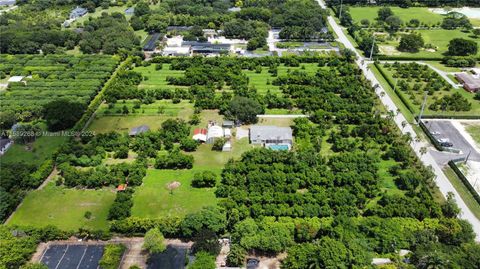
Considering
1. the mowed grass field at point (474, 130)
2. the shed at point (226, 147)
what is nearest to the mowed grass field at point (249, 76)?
the shed at point (226, 147)

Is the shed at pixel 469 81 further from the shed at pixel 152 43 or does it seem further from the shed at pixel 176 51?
the shed at pixel 152 43

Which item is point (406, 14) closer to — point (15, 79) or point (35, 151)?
point (15, 79)

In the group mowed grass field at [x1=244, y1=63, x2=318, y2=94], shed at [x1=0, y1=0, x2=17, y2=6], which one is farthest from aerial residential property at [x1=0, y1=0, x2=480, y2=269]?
shed at [x1=0, y1=0, x2=17, y2=6]

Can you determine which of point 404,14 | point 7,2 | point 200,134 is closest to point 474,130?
point 200,134

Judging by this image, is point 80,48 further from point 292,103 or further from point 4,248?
point 4,248

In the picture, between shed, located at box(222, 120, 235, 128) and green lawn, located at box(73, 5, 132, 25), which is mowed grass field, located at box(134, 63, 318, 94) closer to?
shed, located at box(222, 120, 235, 128)
